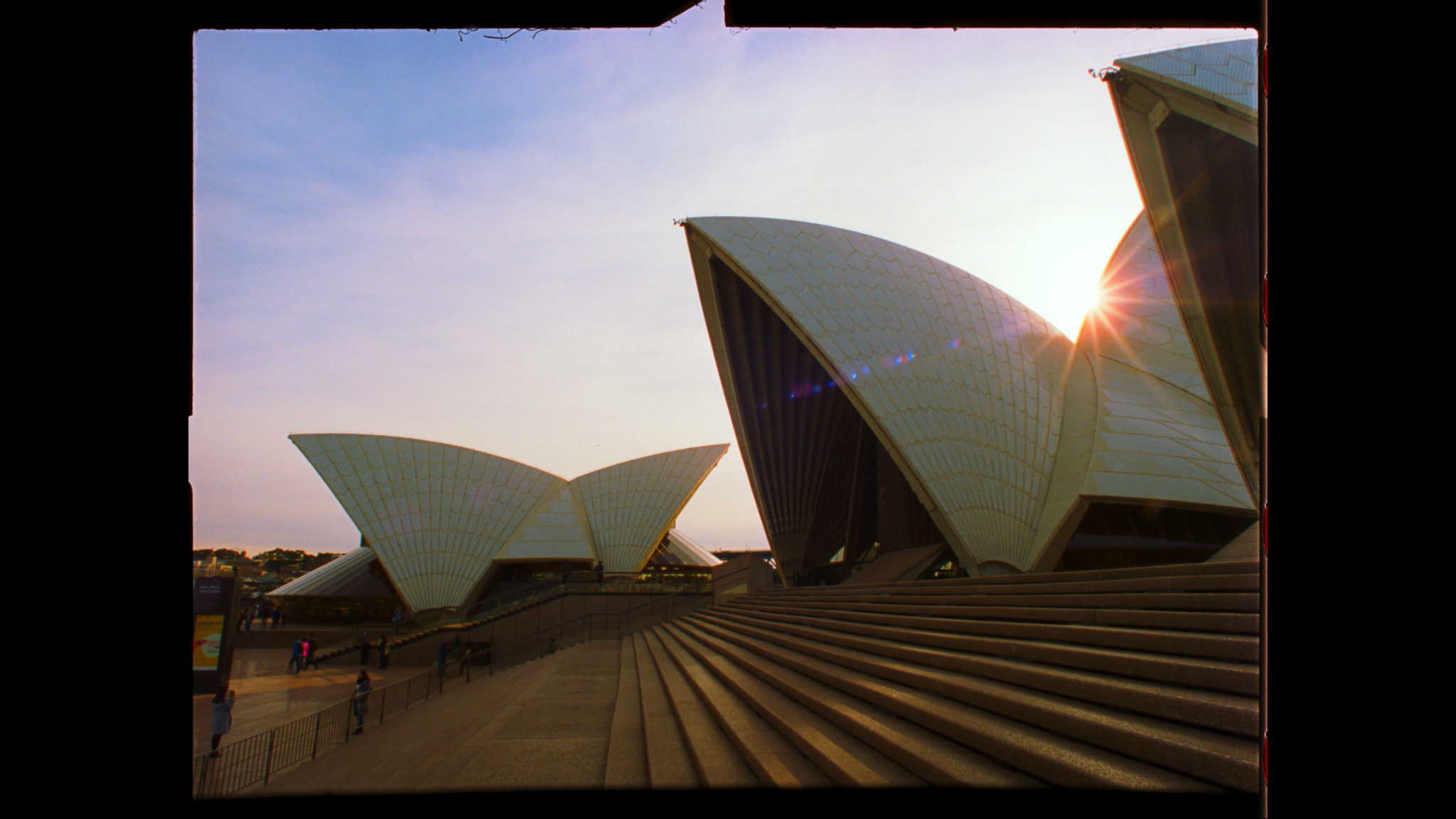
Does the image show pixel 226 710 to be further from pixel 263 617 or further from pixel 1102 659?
pixel 263 617

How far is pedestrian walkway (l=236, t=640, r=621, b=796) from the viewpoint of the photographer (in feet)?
17.0

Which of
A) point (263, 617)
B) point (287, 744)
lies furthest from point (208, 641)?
point (263, 617)

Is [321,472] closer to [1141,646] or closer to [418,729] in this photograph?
Result: [418,729]

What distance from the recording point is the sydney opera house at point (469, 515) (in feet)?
90.3

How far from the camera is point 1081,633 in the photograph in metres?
5.37

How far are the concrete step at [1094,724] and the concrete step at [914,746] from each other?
19 cm

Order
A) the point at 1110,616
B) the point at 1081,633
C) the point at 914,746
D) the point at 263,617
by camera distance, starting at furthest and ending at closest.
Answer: the point at 263,617 < the point at 1110,616 < the point at 1081,633 < the point at 914,746

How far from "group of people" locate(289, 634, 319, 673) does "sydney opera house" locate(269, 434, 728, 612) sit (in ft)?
19.5

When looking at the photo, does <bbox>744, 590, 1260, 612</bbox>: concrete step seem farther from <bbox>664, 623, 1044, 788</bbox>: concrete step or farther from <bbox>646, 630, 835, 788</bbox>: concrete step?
<bbox>646, 630, 835, 788</bbox>: concrete step

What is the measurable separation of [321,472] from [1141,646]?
31249 mm

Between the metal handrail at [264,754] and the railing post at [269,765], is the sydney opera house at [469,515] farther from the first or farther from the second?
the railing post at [269,765]

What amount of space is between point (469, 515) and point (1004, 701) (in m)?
28.5

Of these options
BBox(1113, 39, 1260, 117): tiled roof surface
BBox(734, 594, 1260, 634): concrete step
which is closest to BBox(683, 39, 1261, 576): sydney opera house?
BBox(1113, 39, 1260, 117): tiled roof surface

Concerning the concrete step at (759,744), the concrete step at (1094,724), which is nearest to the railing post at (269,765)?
the concrete step at (759,744)
